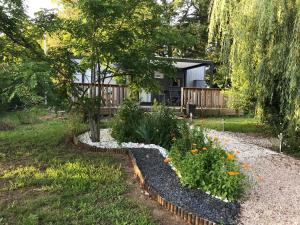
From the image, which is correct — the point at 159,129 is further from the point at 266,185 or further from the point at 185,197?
the point at 185,197

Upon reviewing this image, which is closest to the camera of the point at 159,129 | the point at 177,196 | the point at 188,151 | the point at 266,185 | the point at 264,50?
the point at 177,196

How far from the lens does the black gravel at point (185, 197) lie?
3.49 metres

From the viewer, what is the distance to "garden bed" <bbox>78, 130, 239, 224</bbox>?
3.47 meters

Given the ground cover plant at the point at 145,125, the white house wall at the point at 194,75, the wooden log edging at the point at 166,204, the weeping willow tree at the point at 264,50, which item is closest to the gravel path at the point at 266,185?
the wooden log edging at the point at 166,204

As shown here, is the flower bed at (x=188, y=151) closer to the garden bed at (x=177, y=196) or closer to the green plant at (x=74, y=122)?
the garden bed at (x=177, y=196)

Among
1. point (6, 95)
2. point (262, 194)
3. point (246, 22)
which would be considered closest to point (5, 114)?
point (6, 95)

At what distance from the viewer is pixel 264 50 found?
6.28 m

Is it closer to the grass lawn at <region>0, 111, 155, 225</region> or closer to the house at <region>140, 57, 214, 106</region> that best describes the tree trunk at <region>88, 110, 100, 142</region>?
the grass lawn at <region>0, 111, 155, 225</region>

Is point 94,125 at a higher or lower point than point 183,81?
lower

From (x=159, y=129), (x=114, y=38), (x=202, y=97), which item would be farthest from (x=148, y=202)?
(x=202, y=97)

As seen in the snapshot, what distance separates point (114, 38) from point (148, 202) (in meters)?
3.72

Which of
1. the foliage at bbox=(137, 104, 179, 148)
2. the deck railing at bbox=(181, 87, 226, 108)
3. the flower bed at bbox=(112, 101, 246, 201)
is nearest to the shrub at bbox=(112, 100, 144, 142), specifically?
the flower bed at bbox=(112, 101, 246, 201)

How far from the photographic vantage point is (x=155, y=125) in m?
6.79

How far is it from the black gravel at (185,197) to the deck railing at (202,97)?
337 inches
